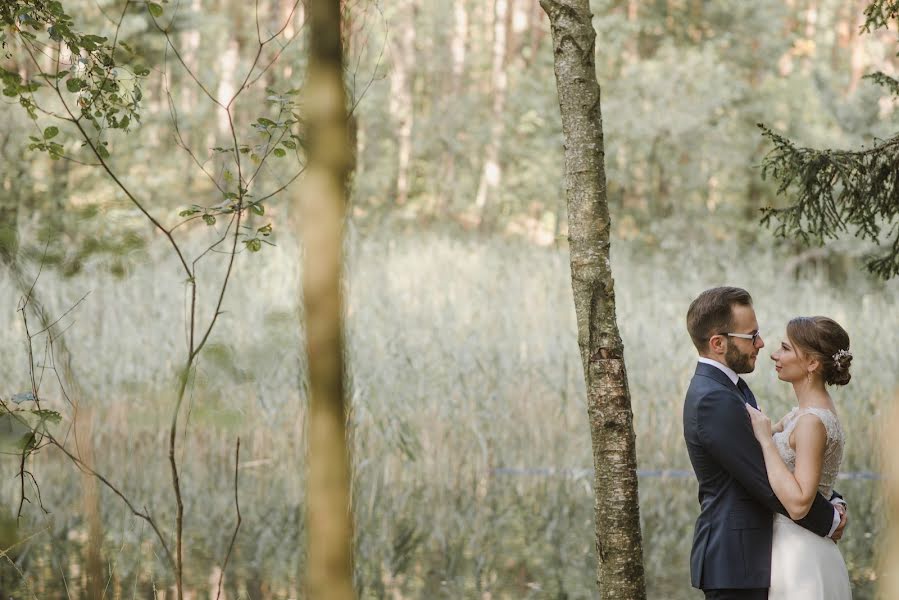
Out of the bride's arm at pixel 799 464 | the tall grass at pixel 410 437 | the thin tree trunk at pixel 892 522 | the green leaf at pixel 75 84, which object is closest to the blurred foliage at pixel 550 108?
the tall grass at pixel 410 437

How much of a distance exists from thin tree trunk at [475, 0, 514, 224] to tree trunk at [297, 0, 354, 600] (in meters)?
18.0

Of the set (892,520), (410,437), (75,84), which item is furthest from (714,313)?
(410,437)

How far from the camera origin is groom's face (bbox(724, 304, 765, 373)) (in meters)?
2.52

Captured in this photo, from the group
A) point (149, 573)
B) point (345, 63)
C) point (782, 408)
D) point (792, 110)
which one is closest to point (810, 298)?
point (782, 408)

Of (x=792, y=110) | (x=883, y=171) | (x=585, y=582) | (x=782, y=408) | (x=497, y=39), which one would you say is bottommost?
(x=585, y=582)

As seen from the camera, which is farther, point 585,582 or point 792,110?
point 792,110

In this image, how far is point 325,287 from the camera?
1814 mm

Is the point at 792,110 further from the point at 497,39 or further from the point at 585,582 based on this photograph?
the point at 585,582

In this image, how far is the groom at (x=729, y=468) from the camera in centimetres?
240

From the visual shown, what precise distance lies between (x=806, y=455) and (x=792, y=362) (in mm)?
264

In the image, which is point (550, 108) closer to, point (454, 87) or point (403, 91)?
point (454, 87)

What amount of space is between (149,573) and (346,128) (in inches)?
167

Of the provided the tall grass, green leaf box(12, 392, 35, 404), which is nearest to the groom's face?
the tall grass

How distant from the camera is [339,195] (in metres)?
1.82
